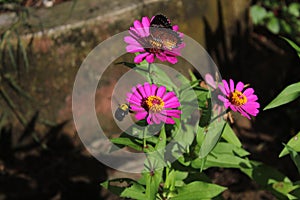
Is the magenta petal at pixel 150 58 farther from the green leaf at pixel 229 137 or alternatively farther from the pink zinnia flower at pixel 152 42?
the green leaf at pixel 229 137

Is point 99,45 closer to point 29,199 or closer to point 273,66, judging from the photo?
point 29,199

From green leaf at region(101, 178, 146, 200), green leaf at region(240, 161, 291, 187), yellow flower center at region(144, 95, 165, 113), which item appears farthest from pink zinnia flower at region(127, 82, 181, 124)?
green leaf at region(240, 161, 291, 187)

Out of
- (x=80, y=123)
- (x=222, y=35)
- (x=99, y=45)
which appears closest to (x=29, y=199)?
(x=80, y=123)

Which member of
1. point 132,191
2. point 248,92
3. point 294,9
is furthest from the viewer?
point 294,9

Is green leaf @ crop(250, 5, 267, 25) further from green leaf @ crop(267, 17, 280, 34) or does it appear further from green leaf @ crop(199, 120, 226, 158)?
green leaf @ crop(199, 120, 226, 158)

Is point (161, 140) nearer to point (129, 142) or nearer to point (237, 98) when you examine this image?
point (129, 142)

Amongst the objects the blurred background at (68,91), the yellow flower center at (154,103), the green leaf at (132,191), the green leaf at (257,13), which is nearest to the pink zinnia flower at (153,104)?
the yellow flower center at (154,103)

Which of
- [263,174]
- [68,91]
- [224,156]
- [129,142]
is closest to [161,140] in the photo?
[129,142]
